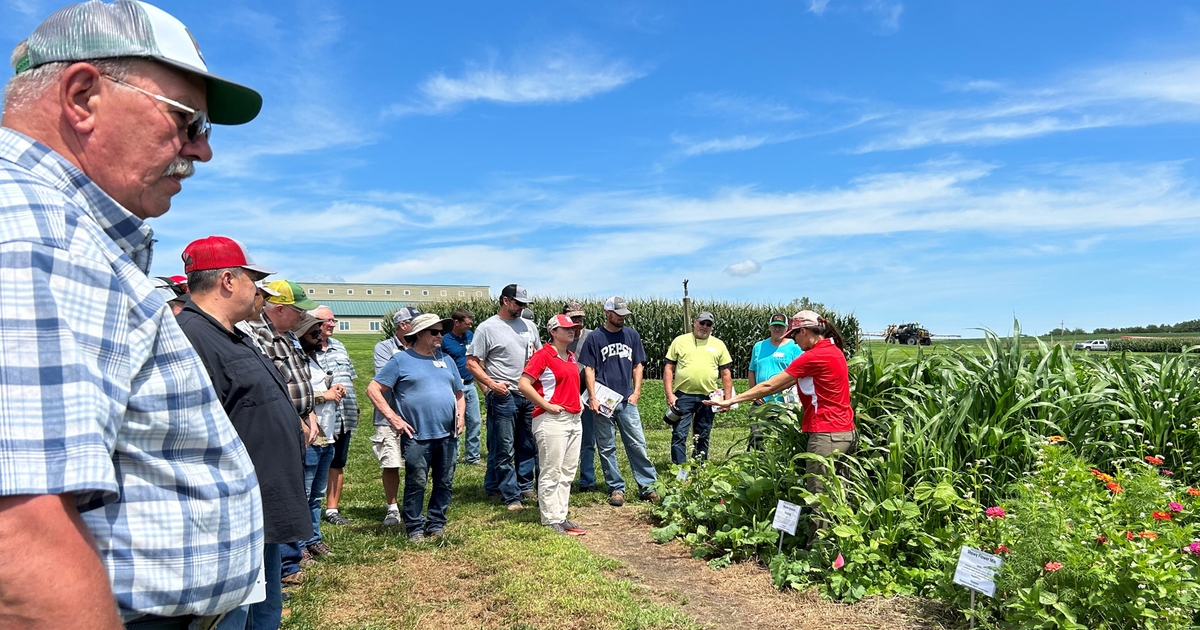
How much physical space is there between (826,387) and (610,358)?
343cm

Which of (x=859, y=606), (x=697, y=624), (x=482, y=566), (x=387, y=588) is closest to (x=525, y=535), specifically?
(x=482, y=566)

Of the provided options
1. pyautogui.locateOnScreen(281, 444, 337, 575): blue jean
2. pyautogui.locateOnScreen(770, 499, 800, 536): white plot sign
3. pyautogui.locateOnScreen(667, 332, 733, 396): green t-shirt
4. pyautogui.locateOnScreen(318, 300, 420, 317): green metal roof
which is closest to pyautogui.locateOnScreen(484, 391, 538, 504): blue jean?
pyautogui.locateOnScreen(281, 444, 337, 575): blue jean

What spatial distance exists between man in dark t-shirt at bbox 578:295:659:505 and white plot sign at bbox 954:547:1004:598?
4197mm

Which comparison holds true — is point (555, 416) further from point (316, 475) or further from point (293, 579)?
point (293, 579)

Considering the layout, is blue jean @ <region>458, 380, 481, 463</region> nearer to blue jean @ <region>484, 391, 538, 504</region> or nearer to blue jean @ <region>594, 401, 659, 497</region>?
blue jean @ <region>484, 391, 538, 504</region>

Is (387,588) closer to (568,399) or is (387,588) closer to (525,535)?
(525,535)

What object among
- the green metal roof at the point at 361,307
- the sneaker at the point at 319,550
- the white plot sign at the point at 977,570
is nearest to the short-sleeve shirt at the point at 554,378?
the sneaker at the point at 319,550

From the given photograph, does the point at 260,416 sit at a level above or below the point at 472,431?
above

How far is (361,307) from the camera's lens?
10512 centimetres

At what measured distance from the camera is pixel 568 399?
23.3 ft

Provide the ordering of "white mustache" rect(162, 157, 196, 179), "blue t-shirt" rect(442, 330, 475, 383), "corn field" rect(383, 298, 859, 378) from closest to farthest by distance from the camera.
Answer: "white mustache" rect(162, 157, 196, 179), "blue t-shirt" rect(442, 330, 475, 383), "corn field" rect(383, 298, 859, 378)

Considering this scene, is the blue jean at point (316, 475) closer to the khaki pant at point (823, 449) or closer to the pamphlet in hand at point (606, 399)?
the pamphlet in hand at point (606, 399)

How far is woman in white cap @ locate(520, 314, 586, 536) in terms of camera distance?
7.01 m

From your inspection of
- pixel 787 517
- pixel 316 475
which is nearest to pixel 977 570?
pixel 787 517
